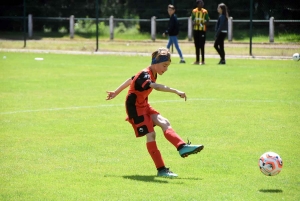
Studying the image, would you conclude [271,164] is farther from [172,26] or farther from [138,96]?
[172,26]

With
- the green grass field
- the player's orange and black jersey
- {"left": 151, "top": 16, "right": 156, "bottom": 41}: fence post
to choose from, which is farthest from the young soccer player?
{"left": 151, "top": 16, "right": 156, "bottom": 41}: fence post

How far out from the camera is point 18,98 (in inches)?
620

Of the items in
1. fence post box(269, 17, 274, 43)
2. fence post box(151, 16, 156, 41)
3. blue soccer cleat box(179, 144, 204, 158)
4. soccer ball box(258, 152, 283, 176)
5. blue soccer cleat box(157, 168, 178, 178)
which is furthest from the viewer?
fence post box(151, 16, 156, 41)

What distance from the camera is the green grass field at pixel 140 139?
7402 millimetres

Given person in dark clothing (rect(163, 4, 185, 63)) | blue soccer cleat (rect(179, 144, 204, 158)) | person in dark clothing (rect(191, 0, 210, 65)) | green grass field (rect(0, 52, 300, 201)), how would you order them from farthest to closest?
1. person in dark clothing (rect(163, 4, 185, 63))
2. person in dark clothing (rect(191, 0, 210, 65))
3. blue soccer cleat (rect(179, 144, 204, 158))
4. green grass field (rect(0, 52, 300, 201))

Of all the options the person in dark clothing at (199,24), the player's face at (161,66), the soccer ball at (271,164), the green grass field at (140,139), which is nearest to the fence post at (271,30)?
the person in dark clothing at (199,24)

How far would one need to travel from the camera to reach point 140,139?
1070cm

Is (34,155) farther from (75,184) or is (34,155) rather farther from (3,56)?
(3,56)

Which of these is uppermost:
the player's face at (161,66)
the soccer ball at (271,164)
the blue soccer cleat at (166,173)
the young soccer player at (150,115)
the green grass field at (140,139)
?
the player's face at (161,66)

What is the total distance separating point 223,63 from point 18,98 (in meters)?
11.1

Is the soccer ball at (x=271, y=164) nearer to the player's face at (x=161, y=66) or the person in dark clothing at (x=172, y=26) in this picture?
the player's face at (x=161, y=66)

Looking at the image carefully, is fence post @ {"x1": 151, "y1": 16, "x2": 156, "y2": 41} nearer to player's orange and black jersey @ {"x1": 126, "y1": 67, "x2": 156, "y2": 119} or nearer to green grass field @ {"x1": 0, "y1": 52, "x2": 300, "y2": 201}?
green grass field @ {"x1": 0, "y1": 52, "x2": 300, "y2": 201}

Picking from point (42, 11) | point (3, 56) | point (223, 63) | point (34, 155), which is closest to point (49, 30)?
point (42, 11)

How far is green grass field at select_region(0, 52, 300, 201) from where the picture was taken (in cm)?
740
